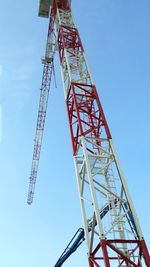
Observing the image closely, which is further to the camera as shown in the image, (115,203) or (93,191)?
(115,203)

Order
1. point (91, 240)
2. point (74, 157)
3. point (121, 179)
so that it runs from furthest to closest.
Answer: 1. point (74, 157)
2. point (121, 179)
3. point (91, 240)

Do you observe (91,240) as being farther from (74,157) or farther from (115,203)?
(74,157)

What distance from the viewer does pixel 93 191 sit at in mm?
13883

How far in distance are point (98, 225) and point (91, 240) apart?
120 cm

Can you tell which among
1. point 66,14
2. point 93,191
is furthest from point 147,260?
point 66,14

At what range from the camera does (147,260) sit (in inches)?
500

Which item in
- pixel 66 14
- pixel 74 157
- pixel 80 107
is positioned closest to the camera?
pixel 74 157

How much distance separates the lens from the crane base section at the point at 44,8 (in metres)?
27.4

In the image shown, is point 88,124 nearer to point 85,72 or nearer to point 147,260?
point 85,72

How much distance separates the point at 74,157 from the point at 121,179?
3.08 metres

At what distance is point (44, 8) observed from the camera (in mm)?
27984

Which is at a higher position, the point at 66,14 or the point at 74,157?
the point at 66,14

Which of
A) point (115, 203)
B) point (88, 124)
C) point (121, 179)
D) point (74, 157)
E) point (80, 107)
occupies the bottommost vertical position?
point (115, 203)

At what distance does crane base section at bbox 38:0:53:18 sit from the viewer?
90.0ft
